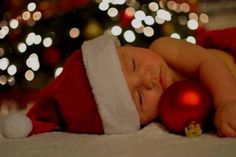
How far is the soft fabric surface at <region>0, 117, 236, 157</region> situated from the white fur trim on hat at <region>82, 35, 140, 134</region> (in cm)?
3

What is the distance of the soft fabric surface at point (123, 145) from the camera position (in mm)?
740

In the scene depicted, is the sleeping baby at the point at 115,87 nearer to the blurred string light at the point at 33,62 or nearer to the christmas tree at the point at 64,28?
the christmas tree at the point at 64,28

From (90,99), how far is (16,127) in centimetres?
16

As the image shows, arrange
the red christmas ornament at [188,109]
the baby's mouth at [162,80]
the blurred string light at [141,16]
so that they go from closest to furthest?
the red christmas ornament at [188,109], the baby's mouth at [162,80], the blurred string light at [141,16]

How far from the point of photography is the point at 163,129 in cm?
94

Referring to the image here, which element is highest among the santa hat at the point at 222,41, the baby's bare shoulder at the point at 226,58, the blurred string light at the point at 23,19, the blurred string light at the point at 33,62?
the blurred string light at the point at 23,19

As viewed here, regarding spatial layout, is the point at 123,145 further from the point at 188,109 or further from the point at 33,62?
the point at 33,62

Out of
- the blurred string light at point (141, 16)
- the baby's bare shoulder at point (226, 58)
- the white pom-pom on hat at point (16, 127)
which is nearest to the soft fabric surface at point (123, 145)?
A: the white pom-pom on hat at point (16, 127)

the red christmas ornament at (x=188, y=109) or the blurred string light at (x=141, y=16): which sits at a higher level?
the blurred string light at (x=141, y=16)

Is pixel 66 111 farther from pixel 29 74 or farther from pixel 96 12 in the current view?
pixel 29 74

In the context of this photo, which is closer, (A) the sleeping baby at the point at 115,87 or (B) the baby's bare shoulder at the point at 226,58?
(A) the sleeping baby at the point at 115,87

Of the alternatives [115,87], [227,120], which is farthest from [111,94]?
[227,120]

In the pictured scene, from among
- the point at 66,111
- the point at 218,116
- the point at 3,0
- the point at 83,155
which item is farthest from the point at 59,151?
the point at 3,0

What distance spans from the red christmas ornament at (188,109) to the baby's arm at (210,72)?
3 centimetres
